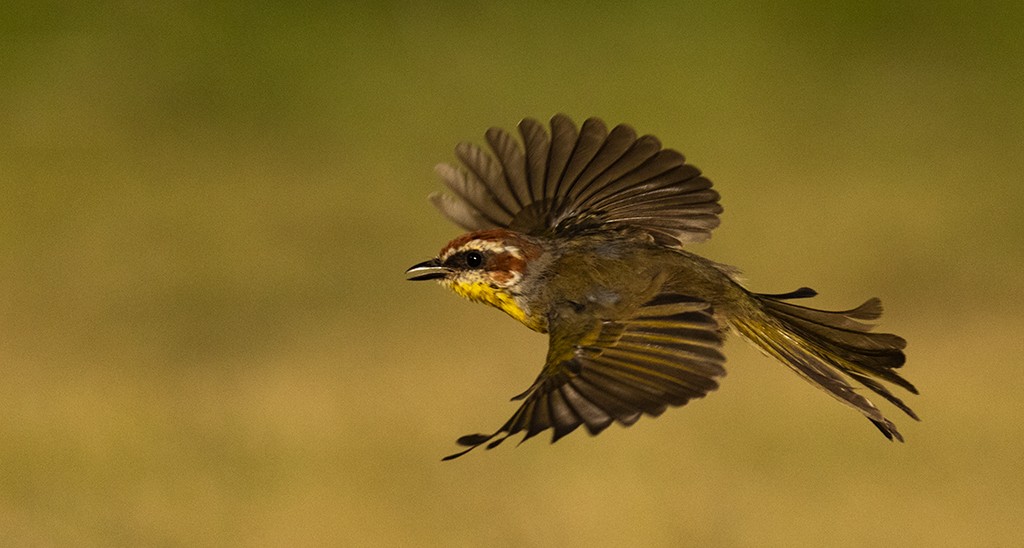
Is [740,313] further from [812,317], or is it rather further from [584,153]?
[584,153]

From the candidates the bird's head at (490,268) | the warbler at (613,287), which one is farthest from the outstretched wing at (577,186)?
the bird's head at (490,268)

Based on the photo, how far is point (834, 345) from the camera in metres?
2.86

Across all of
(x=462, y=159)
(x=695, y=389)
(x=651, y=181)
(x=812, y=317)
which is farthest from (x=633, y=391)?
(x=462, y=159)

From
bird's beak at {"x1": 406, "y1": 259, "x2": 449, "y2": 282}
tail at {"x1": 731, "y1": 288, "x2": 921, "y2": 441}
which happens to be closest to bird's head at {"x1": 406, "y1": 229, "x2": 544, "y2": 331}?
bird's beak at {"x1": 406, "y1": 259, "x2": 449, "y2": 282}

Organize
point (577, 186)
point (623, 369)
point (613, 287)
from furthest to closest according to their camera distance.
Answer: point (577, 186)
point (613, 287)
point (623, 369)

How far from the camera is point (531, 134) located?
3598mm

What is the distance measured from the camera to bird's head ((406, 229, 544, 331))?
307 centimetres

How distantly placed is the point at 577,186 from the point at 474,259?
69 cm

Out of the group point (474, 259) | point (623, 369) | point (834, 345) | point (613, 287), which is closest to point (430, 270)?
point (474, 259)

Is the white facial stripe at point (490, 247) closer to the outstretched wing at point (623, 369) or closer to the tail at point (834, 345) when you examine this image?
the outstretched wing at point (623, 369)

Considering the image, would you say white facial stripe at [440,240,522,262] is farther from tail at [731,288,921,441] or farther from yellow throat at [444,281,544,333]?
tail at [731,288,921,441]

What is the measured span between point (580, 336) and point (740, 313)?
1.70 ft

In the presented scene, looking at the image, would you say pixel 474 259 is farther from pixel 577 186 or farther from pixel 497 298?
pixel 577 186

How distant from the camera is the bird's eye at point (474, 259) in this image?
10.3ft
